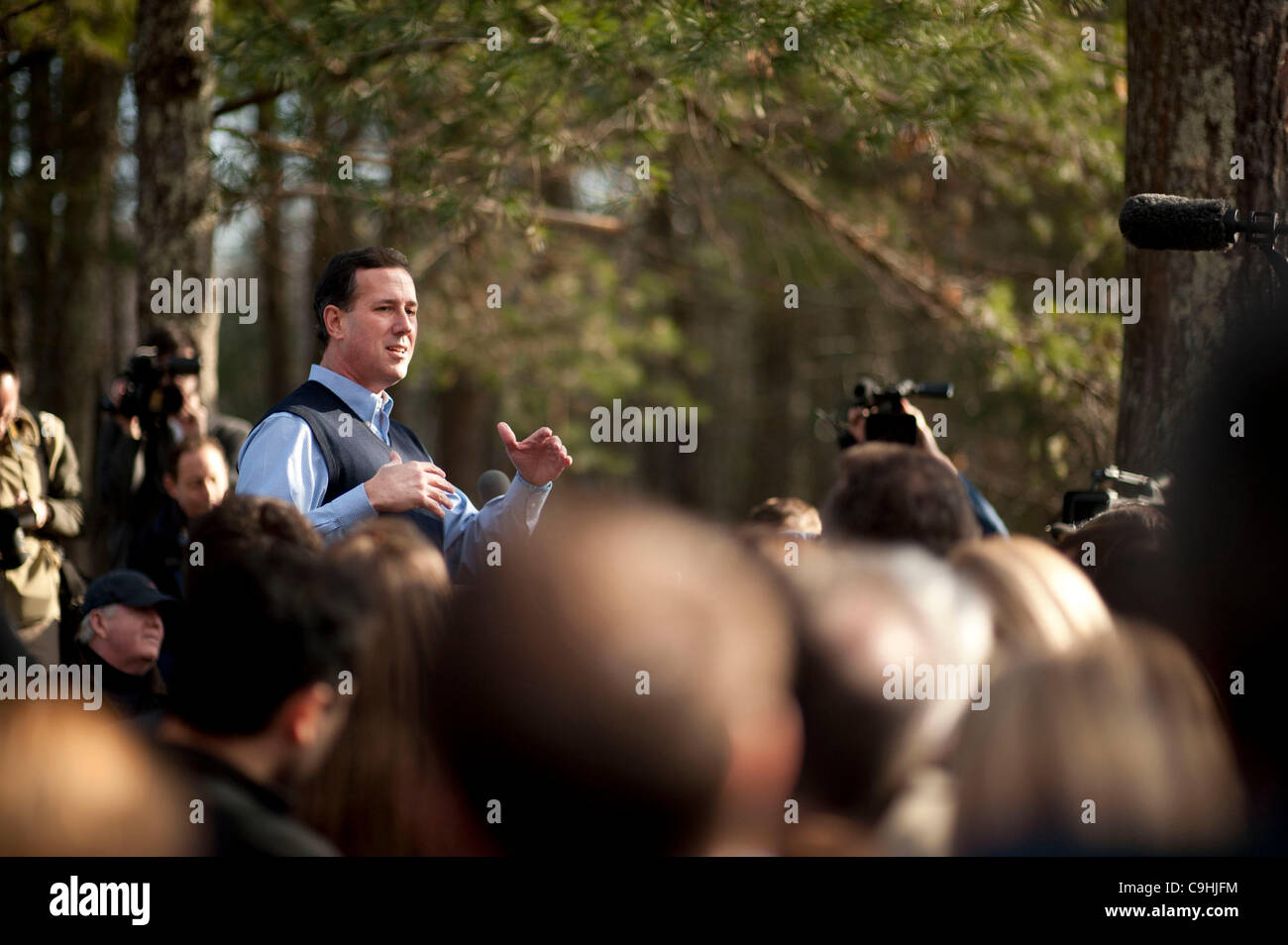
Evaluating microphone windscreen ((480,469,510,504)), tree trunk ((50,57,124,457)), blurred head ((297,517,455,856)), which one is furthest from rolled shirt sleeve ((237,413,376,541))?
tree trunk ((50,57,124,457))

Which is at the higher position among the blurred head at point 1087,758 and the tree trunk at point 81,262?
the tree trunk at point 81,262

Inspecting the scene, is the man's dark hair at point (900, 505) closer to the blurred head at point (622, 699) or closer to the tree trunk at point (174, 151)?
the blurred head at point (622, 699)

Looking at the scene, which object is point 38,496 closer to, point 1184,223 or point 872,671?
point 872,671

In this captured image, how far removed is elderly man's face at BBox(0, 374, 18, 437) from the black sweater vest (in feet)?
6.18

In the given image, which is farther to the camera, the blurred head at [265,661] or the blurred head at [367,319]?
the blurred head at [367,319]

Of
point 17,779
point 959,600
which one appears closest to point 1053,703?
point 959,600

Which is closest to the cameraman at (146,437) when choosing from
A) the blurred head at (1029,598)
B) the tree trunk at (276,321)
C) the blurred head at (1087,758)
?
the blurred head at (1029,598)

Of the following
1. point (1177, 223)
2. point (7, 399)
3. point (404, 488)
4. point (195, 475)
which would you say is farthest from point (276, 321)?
point (1177, 223)

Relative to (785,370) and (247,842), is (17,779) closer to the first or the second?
(247,842)

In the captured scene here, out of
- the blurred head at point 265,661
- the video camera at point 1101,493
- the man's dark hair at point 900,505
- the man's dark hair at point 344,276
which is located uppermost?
the man's dark hair at point 344,276

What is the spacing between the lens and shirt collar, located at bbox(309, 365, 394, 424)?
11.8 feet

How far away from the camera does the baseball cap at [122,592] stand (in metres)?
4.14

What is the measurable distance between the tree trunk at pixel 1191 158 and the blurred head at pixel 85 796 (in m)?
3.60
